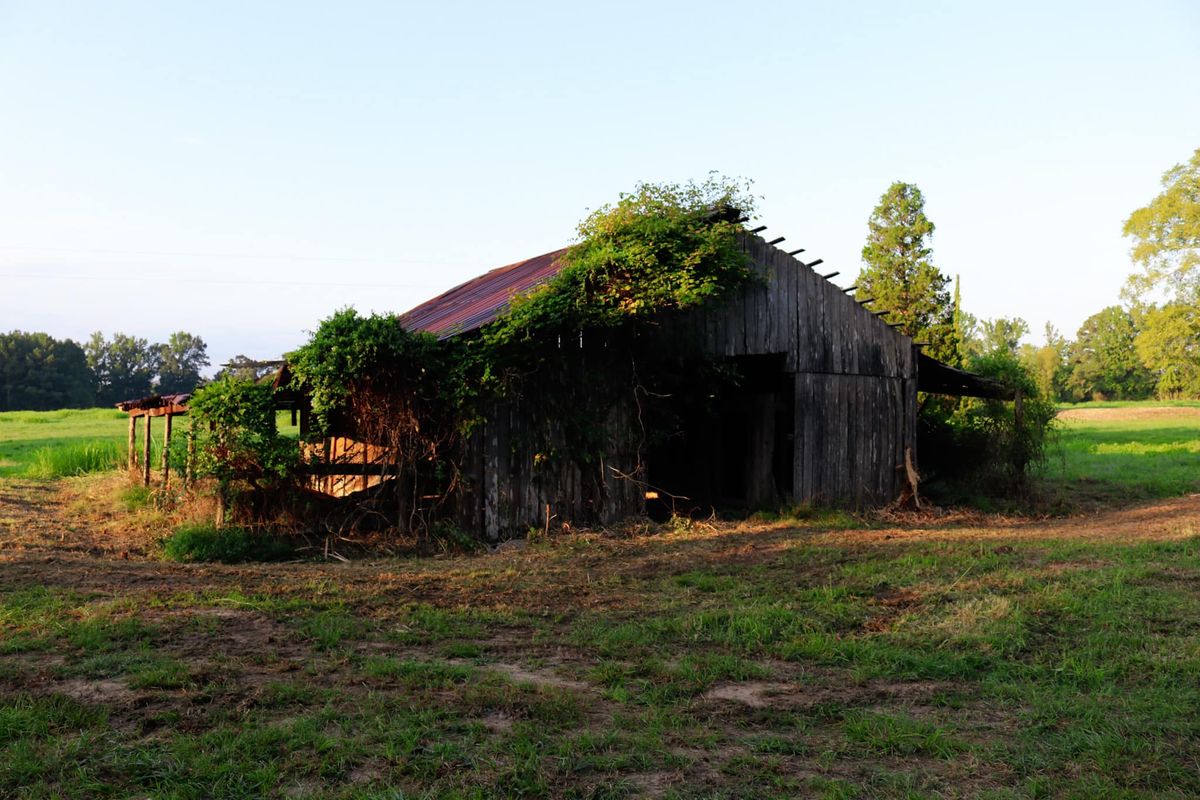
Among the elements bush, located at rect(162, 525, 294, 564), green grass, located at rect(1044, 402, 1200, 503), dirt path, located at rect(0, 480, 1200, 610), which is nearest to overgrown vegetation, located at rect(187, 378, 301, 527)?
bush, located at rect(162, 525, 294, 564)

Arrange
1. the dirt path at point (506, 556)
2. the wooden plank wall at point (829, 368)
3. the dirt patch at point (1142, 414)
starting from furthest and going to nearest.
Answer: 1. the dirt patch at point (1142, 414)
2. the wooden plank wall at point (829, 368)
3. the dirt path at point (506, 556)

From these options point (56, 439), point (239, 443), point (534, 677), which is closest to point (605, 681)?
A: point (534, 677)

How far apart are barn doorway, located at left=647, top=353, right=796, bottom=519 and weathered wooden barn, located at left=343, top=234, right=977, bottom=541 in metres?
0.03

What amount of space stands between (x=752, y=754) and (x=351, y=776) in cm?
199

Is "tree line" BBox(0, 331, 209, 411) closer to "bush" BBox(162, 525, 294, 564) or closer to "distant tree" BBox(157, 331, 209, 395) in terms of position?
"distant tree" BBox(157, 331, 209, 395)

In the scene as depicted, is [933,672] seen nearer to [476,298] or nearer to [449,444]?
Answer: [449,444]

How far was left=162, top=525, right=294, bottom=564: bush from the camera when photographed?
1064 cm

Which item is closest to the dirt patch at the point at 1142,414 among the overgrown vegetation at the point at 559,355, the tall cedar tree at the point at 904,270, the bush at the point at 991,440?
the tall cedar tree at the point at 904,270

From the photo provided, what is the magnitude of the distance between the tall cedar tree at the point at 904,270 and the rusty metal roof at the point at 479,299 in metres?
11.0

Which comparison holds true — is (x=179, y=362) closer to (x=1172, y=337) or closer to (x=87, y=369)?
(x=87, y=369)

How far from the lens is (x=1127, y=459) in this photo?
2561 cm

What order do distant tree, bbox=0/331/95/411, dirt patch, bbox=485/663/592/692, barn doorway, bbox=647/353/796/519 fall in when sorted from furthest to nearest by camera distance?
distant tree, bbox=0/331/95/411
barn doorway, bbox=647/353/796/519
dirt patch, bbox=485/663/592/692

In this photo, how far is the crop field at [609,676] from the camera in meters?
4.21

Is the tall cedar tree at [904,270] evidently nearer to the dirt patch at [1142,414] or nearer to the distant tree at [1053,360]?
the dirt patch at [1142,414]
